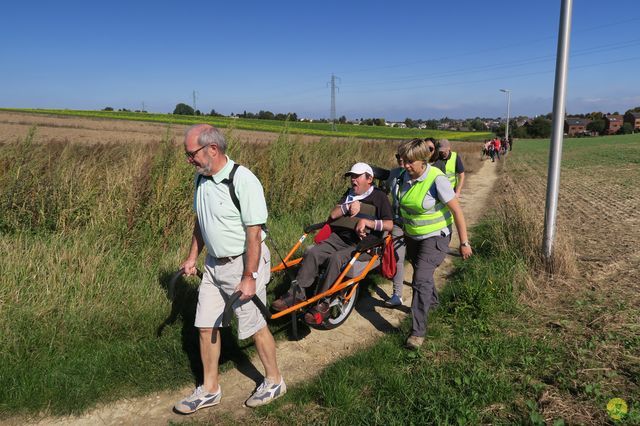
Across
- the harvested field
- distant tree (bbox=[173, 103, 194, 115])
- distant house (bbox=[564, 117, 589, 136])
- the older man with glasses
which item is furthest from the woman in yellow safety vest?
distant house (bbox=[564, 117, 589, 136])

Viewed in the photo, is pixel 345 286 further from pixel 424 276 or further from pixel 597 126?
pixel 597 126

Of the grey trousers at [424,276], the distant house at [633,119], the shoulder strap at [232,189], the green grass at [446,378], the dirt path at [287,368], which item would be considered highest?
the distant house at [633,119]

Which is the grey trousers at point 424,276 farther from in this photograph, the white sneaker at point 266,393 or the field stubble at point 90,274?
the field stubble at point 90,274

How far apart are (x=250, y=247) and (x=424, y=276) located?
189 cm

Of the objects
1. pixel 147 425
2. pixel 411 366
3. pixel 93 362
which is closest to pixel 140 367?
pixel 93 362

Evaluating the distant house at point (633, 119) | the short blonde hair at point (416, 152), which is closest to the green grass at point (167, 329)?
the short blonde hair at point (416, 152)

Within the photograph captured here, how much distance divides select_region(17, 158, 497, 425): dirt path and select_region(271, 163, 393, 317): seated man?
0.58 m

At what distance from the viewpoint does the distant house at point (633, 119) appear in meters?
116

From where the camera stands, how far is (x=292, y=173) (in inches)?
373

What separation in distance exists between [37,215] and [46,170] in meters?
0.69

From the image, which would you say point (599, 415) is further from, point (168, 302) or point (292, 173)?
point (292, 173)

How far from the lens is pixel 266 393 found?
129 inches

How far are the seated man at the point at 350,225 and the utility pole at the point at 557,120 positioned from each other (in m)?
2.11

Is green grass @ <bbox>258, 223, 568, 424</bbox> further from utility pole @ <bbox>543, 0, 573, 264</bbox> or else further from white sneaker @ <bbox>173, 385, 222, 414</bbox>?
utility pole @ <bbox>543, 0, 573, 264</bbox>
